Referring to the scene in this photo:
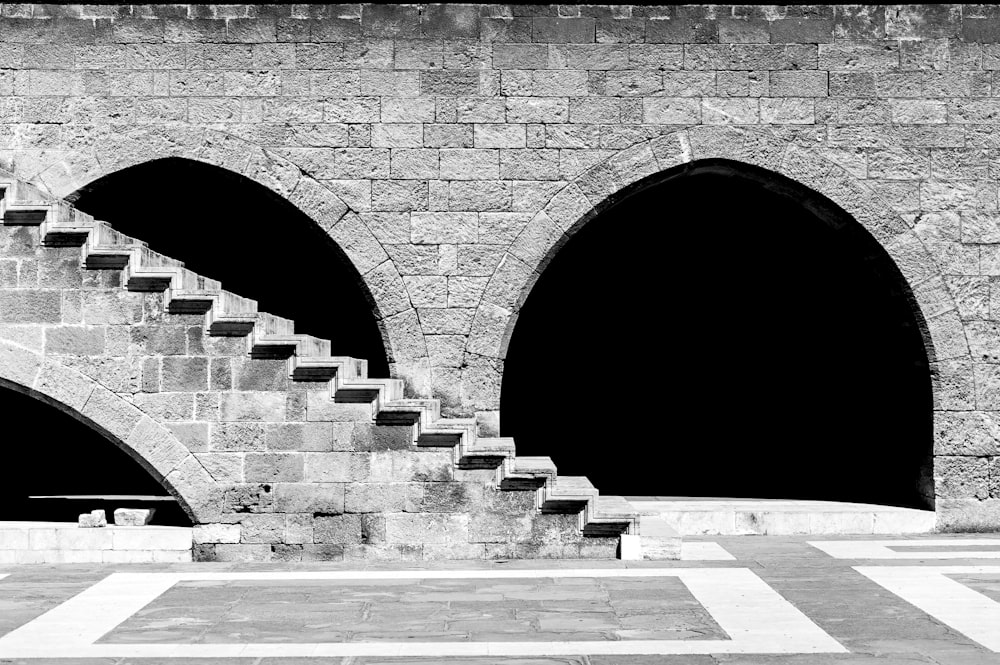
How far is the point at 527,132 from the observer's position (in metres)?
11.1

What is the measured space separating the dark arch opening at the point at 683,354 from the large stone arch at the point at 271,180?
11.3ft

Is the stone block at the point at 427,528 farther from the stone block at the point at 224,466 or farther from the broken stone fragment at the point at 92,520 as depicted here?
the broken stone fragment at the point at 92,520

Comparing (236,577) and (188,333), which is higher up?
(188,333)

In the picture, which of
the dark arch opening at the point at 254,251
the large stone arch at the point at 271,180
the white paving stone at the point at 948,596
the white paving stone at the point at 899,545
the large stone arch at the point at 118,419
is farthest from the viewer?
the dark arch opening at the point at 254,251

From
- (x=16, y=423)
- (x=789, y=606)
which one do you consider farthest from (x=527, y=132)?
(x=16, y=423)

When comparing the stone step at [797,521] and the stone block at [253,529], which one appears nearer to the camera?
the stone block at [253,529]

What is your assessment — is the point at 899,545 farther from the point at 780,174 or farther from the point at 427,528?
the point at 427,528

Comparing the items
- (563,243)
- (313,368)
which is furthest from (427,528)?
(563,243)

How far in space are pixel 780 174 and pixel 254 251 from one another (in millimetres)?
5401

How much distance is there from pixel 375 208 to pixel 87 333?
2.69 meters

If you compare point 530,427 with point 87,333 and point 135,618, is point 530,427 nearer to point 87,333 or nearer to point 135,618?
point 87,333

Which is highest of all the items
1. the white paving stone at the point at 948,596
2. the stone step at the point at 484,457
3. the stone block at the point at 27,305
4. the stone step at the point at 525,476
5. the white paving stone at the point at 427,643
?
the stone block at the point at 27,305

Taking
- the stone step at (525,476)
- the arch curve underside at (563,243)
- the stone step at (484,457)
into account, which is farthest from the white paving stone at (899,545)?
the stone step at (484,457)

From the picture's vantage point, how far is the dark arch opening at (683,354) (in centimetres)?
1384
